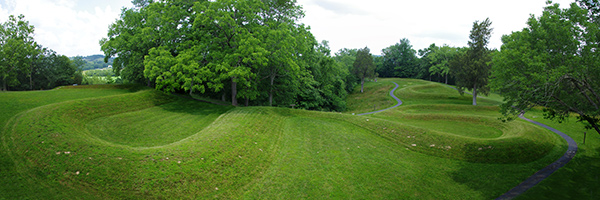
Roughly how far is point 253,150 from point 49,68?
5474cm

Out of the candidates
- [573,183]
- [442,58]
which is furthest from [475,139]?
[442,58]

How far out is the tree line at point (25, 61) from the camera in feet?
119

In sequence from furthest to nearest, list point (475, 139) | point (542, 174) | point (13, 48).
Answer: point (13, 48) → point (475, 139) → point (542, 174)

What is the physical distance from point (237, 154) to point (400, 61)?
117 metres

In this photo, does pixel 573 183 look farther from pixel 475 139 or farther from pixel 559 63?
pixel 559 63

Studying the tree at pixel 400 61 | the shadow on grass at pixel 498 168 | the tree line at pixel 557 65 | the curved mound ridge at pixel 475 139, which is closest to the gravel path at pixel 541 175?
the shadow on grass at pixel 498 168

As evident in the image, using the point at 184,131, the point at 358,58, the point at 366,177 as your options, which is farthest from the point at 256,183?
the point at 358,58

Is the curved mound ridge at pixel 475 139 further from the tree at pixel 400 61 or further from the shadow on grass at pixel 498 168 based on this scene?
the tree at pixel 400 61

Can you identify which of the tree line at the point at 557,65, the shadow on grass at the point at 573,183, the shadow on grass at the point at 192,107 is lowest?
the shadow on grass at the point at 573,183

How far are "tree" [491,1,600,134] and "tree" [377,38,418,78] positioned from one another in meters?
103

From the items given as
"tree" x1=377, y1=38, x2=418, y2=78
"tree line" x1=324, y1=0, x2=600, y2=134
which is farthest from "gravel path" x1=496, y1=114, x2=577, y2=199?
"tree" x1=377, y1=38, x2=418, y2=78

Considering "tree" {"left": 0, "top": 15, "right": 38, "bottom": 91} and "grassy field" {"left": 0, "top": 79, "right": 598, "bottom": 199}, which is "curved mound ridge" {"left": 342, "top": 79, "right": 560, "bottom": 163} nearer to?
"grassy field" {"left": 0, "top": 79, "right": 598, "bottom": 199}

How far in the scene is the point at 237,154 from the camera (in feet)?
48.3

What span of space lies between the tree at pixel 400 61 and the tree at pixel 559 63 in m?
103
